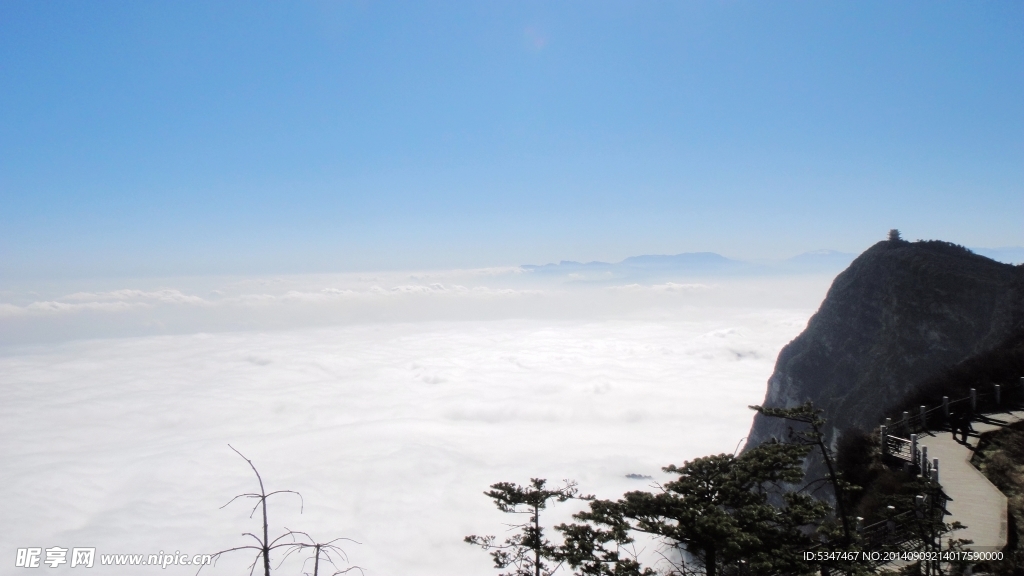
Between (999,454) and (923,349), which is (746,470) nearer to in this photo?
(999,454)

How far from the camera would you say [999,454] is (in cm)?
1822

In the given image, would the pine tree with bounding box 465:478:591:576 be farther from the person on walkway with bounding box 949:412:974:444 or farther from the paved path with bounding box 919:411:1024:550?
the person on walkway with bounding box 949:412:974:444

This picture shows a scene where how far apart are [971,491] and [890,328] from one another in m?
39.4

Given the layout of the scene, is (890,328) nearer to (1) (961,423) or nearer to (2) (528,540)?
(1) (961,423)

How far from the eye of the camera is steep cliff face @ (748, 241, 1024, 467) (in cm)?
4312

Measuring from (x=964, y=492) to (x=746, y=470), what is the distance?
10.9 m

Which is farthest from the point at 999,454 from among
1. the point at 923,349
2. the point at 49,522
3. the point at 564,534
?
the point at 49,522

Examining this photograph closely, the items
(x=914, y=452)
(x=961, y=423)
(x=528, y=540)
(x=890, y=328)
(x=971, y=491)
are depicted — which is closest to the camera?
(x=528, y=540)

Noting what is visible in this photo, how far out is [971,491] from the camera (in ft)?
52.9

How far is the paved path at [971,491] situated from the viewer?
13.7m

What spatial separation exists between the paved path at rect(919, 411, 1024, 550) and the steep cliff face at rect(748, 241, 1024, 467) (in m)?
21.4

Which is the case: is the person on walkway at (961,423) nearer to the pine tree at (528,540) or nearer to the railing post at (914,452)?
the railing post at (914,452)

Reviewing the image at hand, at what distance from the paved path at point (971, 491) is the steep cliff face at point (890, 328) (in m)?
21.4

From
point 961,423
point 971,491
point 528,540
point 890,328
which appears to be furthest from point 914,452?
point 890,328
